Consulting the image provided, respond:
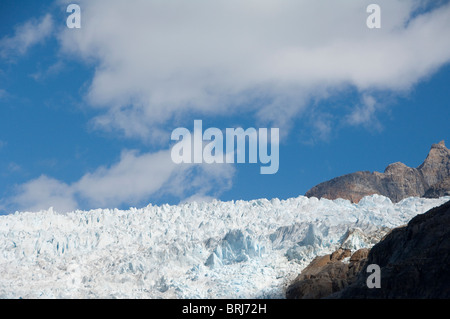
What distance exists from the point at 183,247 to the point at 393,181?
79357mm

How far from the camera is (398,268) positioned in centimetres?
3428

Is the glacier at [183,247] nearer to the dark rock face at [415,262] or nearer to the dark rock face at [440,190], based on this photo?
the dark rock face at [415,262]

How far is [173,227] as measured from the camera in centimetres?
5766

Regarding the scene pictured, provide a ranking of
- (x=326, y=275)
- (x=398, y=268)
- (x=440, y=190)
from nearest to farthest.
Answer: (x=398, y=268)
(x=326, y=275)
(x=440, y=190)

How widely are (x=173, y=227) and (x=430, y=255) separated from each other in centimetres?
2848

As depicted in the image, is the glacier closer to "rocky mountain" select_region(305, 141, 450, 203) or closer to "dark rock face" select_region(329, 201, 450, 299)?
"dark rock face" select_region(329, 201, 450, 299)

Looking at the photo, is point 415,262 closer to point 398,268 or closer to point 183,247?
point 398,268

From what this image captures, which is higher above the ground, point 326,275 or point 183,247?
point 183,247

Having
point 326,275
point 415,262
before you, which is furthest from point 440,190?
point 415,262

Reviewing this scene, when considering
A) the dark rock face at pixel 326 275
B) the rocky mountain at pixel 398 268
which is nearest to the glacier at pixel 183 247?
the dark rock face at pixel 326 275

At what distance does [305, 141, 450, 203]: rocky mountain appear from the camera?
116m
